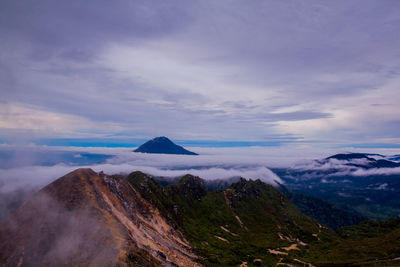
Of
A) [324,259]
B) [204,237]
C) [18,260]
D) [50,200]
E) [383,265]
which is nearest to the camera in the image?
[18,260]

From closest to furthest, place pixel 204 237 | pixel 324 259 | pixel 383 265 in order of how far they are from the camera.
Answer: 1. pixel 383 265
2. pixel 324 259
3. pixel 204 237

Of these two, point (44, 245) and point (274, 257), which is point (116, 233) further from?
point (274, 257)

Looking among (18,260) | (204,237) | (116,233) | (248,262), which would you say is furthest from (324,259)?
(18,260)

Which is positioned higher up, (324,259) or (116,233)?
(116,233)

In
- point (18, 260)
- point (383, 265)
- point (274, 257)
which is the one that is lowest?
point (274, 257)

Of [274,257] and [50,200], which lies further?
[274,257]

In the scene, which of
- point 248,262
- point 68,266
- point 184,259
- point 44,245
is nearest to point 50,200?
point 44,245
